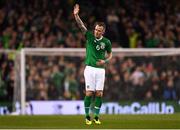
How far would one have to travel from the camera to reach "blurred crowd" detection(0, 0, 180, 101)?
29203 millimetres

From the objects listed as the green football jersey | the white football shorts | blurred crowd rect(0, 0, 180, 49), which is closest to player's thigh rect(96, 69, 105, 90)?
the white football shorts

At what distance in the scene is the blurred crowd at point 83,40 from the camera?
29.2 meters

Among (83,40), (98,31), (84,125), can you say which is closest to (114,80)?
(83,40)

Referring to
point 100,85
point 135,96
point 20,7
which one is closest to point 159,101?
point 135,96

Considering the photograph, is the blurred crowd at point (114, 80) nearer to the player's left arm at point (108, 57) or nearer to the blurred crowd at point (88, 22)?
the blurred crowd at point (88, 22)

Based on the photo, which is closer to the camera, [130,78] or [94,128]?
[94,128]

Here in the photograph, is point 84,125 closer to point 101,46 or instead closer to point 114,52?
point 101,46

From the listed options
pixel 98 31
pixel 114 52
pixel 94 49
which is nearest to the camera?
pixel 98 31

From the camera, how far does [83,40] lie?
105 ft

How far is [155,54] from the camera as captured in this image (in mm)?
29766

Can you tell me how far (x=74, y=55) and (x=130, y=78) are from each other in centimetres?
230

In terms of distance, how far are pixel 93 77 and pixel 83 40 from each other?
1372 centimetres

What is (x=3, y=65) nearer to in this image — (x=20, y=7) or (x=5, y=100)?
(x=5, y=100)

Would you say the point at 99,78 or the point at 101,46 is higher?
the point at 101,46
